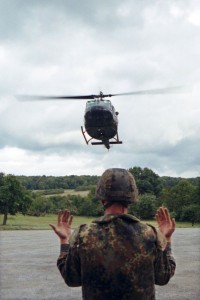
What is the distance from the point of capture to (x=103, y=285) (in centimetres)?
322

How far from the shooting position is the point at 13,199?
71000 millimetres

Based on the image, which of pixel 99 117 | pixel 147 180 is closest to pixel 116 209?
pixel 99 117

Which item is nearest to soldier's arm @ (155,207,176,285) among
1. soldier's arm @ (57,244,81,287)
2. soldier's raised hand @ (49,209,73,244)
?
soldier's arm @ (57,244,81,287)

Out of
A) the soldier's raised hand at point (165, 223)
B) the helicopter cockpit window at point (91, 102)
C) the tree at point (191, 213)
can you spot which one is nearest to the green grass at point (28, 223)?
the tree at point (191, 213)

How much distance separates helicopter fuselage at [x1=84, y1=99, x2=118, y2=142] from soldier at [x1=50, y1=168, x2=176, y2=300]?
24057 mm

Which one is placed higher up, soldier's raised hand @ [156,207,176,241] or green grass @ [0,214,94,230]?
green grass @ [0,214,94,230]

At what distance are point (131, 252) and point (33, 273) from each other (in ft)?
40.0

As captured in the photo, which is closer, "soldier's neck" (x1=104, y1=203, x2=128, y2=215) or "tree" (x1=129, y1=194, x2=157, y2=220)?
"soldier's neck" (x1=104, y1=203, x2=128, y2=215)

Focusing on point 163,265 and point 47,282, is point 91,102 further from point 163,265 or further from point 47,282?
point 163,265

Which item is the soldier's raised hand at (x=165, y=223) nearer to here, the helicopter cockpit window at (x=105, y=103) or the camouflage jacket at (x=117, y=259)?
the camouflage jacket at (x=117, y=259)

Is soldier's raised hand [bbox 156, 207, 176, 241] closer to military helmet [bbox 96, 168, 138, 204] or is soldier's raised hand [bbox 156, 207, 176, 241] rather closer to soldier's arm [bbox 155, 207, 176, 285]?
soldier's arm [bbox 155, 207, 176, 285]

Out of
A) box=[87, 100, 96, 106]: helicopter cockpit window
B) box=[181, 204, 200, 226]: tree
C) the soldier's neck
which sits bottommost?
the soldier's neck

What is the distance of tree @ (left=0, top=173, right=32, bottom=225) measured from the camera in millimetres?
70312

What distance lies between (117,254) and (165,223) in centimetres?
55
